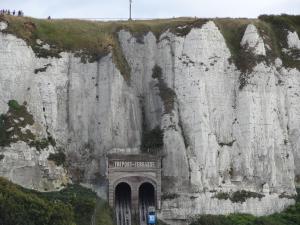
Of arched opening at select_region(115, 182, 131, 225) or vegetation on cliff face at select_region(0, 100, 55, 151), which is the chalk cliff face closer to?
vegetation on cliff face at select_region(0, 100, 55, 151)

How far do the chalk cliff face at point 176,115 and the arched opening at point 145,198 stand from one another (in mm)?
1788

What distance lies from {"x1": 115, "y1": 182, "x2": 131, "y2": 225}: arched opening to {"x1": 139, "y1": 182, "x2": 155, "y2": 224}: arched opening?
1097mm

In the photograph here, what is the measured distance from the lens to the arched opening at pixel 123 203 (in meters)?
71.6

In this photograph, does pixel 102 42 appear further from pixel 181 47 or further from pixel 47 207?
pixel 47 207

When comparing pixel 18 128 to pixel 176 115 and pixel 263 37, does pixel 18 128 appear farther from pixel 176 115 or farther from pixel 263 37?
pixel 263 37

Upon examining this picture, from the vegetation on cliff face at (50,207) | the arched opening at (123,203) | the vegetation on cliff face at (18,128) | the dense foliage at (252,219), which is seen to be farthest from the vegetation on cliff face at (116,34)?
the vegetation on cliff face at (50,207)

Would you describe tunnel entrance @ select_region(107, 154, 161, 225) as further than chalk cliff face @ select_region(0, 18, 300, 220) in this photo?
No

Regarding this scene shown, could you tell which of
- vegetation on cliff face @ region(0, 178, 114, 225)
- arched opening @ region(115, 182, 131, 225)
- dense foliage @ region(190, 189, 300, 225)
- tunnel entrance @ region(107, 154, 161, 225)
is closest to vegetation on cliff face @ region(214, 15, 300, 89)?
tunnel entrance @ region(107, 154, 161, 225)

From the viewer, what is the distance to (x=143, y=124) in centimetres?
7862

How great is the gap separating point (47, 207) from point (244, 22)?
102 feet

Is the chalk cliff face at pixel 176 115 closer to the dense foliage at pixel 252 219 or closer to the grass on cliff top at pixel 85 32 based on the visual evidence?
the grass on cliff top at pixel 85 32

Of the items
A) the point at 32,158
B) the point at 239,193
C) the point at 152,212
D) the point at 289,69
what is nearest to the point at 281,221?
the point at 239,193

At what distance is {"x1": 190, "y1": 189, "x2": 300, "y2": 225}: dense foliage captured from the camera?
70.6 meters

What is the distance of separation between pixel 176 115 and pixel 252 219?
12.0m
